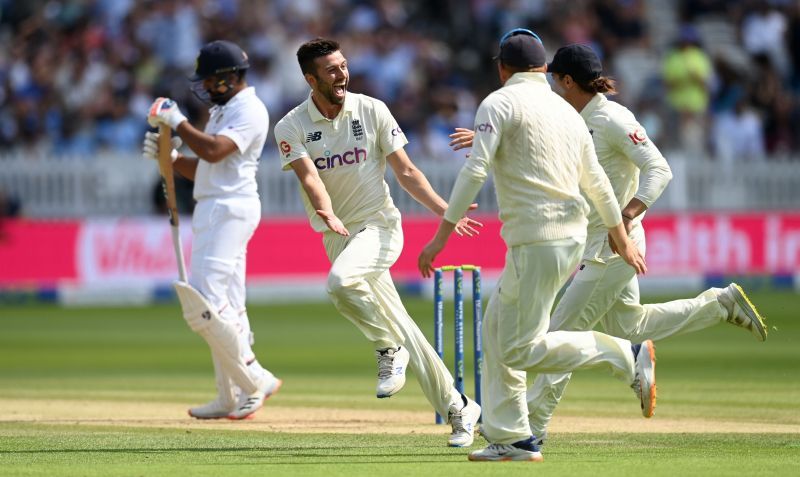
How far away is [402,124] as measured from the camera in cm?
2219

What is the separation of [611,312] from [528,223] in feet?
5.11

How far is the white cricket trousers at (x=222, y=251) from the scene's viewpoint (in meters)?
9.28

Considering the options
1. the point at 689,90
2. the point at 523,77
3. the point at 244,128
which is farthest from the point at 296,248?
the point at 523,77

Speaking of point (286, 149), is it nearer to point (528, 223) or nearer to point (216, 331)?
point (216, 331)

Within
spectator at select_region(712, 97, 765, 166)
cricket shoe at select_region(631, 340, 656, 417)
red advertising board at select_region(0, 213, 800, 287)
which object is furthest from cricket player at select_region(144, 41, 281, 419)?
spectator at select_region(712, 97, 765, 166)

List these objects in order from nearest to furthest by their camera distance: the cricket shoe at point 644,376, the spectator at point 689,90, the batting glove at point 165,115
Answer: the cricket shoe at point 644,376 → the batting glove at point 165,115 → the spectator at point 689,90

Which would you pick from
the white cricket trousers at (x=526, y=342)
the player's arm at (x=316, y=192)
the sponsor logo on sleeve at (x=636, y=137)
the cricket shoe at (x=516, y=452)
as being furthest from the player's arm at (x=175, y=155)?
the cricket shoe at (x=516, y=452)

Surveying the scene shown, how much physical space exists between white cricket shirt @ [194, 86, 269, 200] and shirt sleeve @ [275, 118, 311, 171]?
0.89 meters

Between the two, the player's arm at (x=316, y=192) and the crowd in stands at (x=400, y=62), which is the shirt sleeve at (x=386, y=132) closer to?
the player's arm at (x=316, y=192)

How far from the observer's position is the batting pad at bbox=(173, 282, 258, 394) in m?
9.12

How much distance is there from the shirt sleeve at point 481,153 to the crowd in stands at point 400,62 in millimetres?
14009

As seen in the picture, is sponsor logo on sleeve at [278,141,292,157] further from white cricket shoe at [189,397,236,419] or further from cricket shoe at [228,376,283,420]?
white cricket shoe at [189,397,236,419]

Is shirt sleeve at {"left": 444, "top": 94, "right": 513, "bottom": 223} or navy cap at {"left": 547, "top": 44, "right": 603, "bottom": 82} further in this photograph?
navy cap at {"left": 547, "top": 44, "right": 603, "bottom": 82}

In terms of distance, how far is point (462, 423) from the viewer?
811 centimetres
